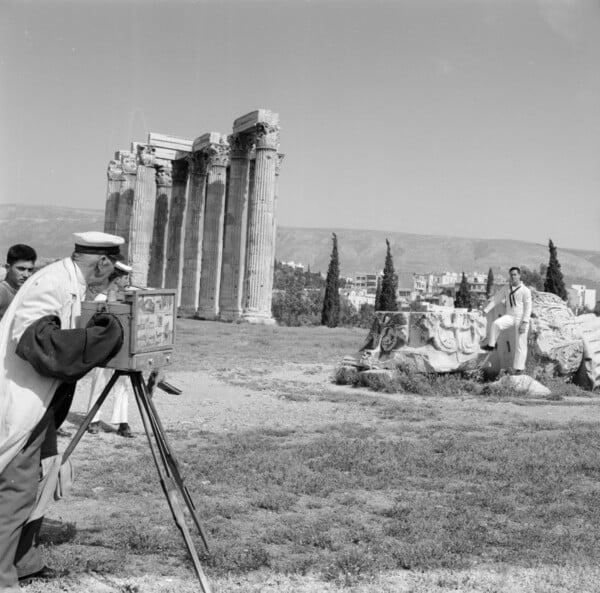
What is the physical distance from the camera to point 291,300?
207ft

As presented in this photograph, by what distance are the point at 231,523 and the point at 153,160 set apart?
126 feet

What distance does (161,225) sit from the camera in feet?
146

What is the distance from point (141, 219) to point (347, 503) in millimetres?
37406

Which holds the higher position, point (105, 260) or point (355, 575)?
point (105, 260)

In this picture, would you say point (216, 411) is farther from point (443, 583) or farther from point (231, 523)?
point (443, 583)

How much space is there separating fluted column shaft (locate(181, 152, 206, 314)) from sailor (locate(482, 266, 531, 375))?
2729 centimetres

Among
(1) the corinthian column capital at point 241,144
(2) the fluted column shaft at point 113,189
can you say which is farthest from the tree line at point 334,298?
(2) the fluted column shaft at point 113,189

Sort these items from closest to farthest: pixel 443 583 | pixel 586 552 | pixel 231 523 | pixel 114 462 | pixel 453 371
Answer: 1. pixel 443 583
2. pixel 586 552
3. pixel 231 523
4. pixel 114 462
5. pixel 453 371

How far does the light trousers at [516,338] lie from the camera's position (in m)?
13.5

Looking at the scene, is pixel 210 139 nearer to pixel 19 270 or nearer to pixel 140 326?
pixel 19 270

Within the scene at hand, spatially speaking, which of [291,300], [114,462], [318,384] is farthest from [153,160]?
[114,462]

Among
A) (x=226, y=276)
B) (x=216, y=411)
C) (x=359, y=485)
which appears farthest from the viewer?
(x=226, y=276)

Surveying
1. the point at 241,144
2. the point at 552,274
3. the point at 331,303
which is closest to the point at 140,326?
the point at 241,144

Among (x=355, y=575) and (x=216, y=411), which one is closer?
(x=355, y=575)
